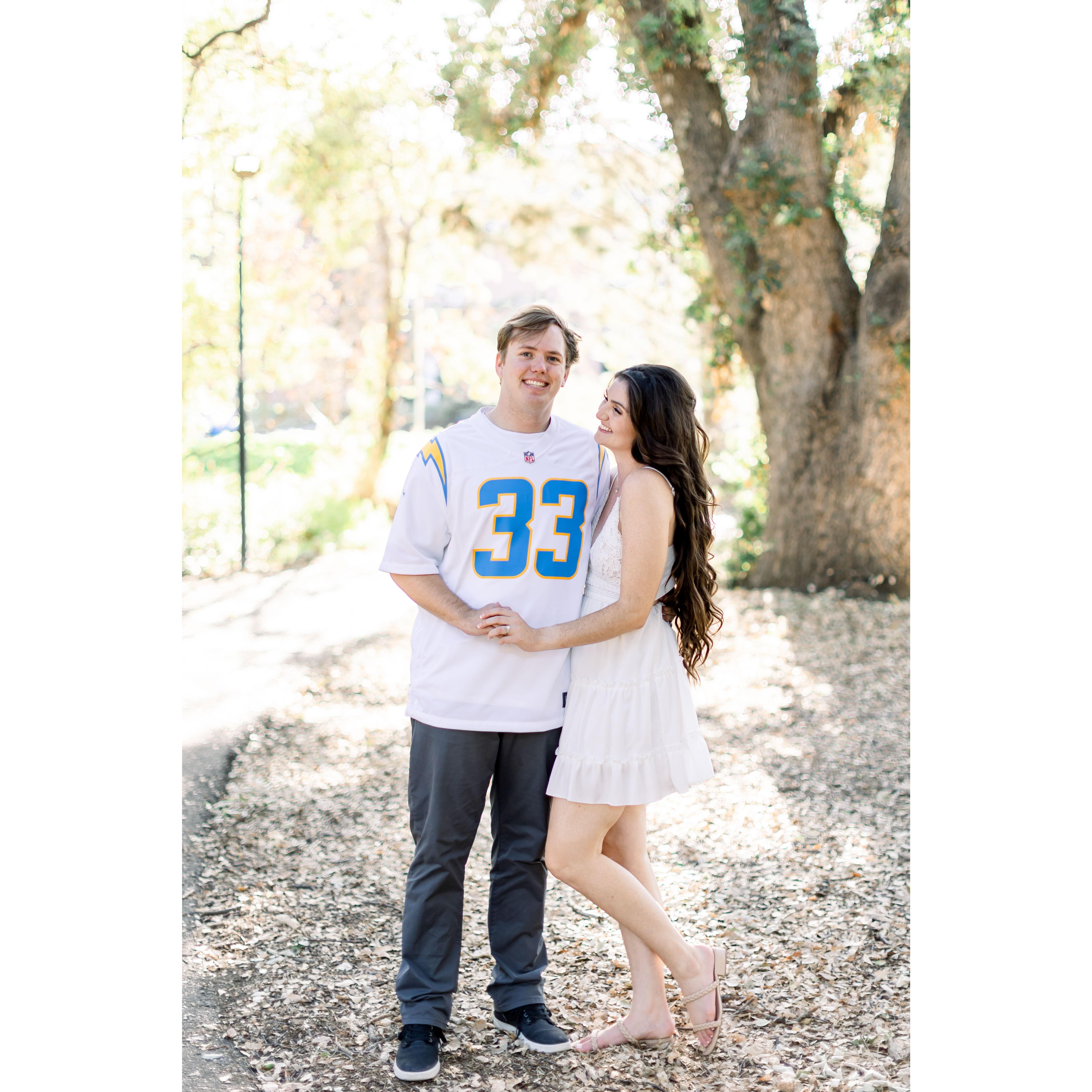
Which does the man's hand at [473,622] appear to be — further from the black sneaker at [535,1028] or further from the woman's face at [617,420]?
the black sneaker at [535,1028]

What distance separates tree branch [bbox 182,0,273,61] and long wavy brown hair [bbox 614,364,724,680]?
698 cm

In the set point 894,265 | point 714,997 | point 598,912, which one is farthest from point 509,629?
point 894,265

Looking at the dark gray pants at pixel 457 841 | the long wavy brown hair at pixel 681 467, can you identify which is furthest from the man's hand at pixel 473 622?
the long wavy brown hair at pixel 681 467

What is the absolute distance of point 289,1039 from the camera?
2.52 meters

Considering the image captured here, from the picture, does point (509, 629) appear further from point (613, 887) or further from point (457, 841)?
point (613, 887)

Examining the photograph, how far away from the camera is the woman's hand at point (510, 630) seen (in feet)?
7.48

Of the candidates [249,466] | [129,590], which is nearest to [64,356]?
[129,590]

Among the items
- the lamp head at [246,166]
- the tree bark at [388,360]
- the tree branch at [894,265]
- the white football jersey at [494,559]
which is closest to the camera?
the white football jersey at [494,559]

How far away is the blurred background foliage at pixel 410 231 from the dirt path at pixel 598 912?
4451mm

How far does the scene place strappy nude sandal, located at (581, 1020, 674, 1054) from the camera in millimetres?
2451

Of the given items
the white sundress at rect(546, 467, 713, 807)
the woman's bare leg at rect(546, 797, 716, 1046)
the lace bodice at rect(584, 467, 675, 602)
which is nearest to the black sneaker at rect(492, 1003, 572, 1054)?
the woman's bare leg at rect(546, 797, 716, 1046)

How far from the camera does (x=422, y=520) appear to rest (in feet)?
7.81

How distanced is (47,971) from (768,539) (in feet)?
25.1
